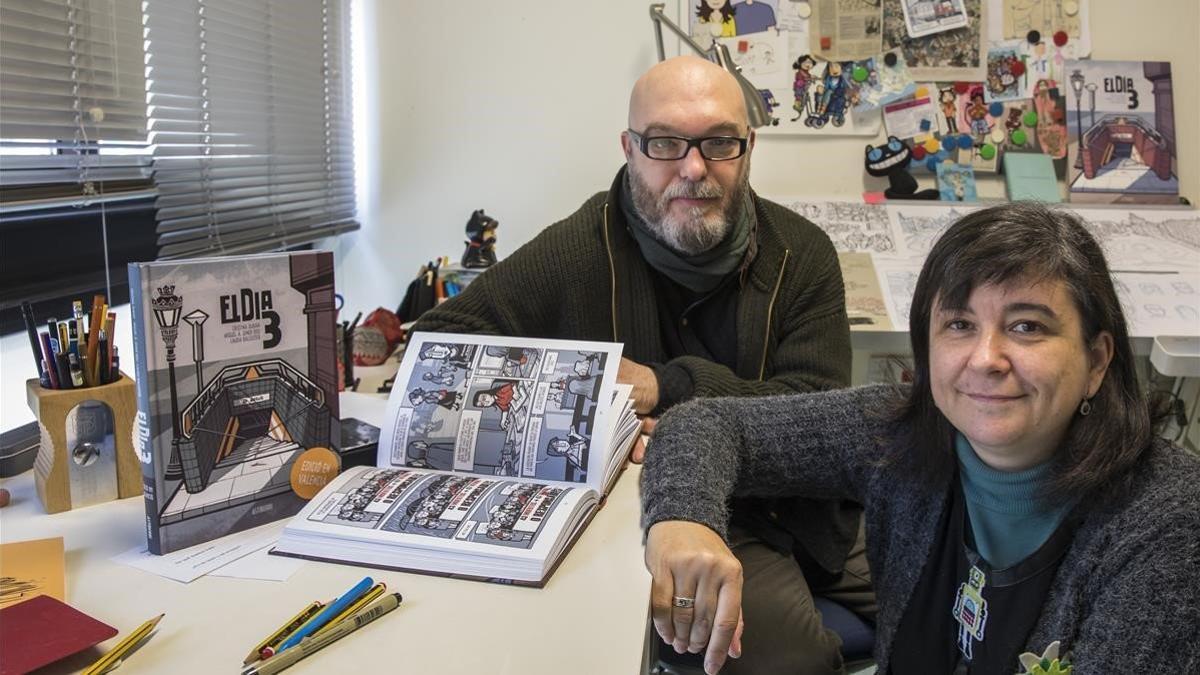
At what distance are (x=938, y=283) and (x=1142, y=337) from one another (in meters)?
1.51

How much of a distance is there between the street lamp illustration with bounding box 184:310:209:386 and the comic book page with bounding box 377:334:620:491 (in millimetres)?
250

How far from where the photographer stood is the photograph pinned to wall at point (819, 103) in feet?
8.78

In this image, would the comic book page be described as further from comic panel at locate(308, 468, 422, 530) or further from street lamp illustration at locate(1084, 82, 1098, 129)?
street lamp illustration at locate(1084, 82, 1098, 129)

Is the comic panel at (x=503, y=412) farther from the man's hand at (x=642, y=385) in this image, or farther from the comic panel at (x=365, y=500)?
the man's hand at (x=642, y=385)

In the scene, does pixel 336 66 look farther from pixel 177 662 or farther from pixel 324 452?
pixel 177 662

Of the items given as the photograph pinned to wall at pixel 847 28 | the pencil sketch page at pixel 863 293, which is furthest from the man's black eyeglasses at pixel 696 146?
the photograph pinned to wall at pixel 847 28

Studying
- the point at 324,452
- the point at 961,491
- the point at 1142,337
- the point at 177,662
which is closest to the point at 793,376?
the point at 961,491

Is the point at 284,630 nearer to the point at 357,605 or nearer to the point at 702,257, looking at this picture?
the point at 357,605

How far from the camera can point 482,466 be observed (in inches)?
42.5

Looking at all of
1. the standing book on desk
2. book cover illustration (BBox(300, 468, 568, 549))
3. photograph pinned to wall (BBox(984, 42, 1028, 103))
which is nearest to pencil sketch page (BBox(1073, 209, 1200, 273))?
photograph pinned to wall (BBox(984, 42, 1028, 103))

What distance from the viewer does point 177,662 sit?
72 cm

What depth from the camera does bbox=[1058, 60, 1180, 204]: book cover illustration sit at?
2.62 meters

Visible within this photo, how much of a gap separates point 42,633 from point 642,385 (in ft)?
2.80

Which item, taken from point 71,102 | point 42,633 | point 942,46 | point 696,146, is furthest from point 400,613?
point 942,46
